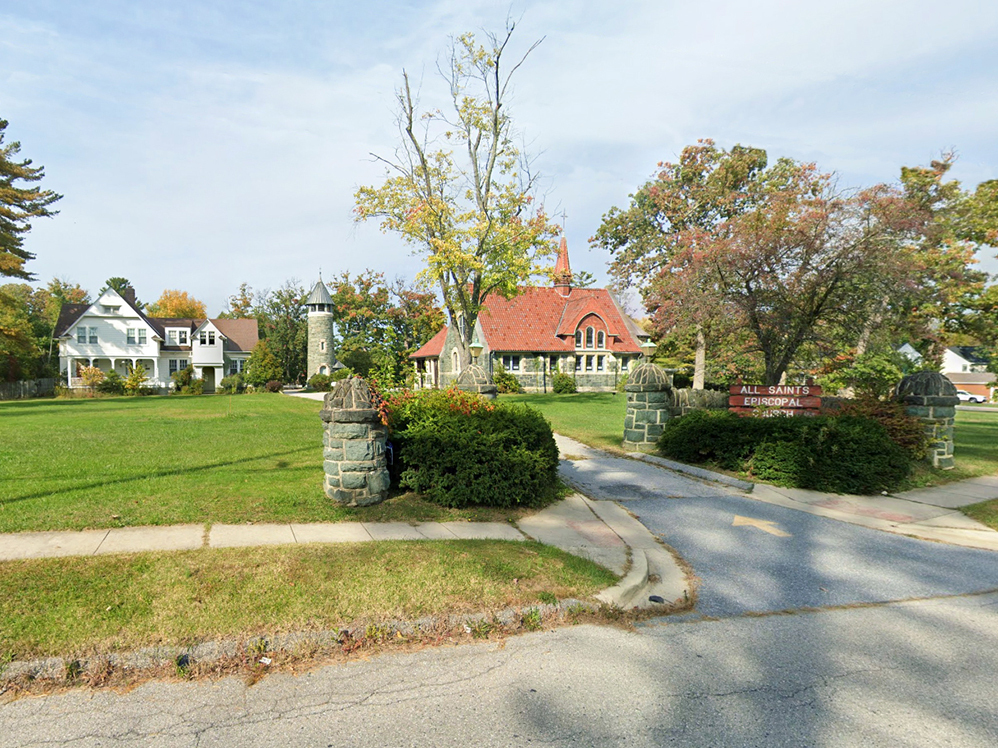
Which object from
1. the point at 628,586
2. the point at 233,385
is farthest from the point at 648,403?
the point at 233,385

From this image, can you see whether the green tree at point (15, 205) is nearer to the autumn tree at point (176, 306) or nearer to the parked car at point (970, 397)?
the autumn tree at point (176, 306)

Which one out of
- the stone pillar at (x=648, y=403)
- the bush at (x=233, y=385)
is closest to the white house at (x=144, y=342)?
the bush at (x=233, y=385)

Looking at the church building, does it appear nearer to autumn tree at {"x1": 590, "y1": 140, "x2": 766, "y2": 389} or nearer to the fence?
autumn tree at {"x1": 590, "y1": 140, "x2": 766, "y2": 389}

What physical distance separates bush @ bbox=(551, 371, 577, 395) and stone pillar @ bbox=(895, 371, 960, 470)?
27.0 meters

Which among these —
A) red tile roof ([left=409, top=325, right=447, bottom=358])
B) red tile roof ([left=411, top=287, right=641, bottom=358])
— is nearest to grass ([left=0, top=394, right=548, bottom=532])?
red tile roof ([left=411, top=287, right=641, bottom=358])

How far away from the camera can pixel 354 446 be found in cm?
711

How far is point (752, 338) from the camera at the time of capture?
600 inches

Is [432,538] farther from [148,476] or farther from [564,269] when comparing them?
[564,269]

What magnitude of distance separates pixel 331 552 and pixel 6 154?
3686 centimetres

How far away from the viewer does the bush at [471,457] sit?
7559 millimetres

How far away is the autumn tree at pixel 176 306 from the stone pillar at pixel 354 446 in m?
77.1

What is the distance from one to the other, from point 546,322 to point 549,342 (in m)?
1.95

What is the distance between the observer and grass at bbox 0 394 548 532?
6.67m

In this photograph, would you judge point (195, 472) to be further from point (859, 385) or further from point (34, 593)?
point (859, 385)
